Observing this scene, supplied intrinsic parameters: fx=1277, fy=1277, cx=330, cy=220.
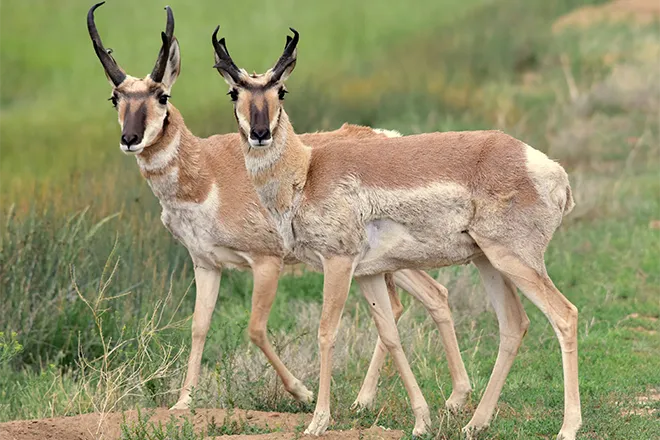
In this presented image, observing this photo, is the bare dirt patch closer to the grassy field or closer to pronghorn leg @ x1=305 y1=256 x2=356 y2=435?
the grassy field

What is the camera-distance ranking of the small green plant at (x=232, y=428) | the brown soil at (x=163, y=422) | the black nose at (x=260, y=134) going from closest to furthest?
the black nose at (x=260, y=134) → the brown soil at (x=163, y=422) → the small green plant at (x=232, y=428)

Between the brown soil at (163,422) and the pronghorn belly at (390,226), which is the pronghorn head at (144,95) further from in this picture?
the brown soil at (163,422)

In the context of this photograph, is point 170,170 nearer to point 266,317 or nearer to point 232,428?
point 266,317

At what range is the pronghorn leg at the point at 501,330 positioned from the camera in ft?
28.2

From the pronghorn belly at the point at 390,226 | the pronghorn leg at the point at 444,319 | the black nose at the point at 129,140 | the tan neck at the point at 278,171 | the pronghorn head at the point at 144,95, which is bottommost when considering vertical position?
the pronghorn leg at the point at 444,319

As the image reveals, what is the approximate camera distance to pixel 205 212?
988 centimetres

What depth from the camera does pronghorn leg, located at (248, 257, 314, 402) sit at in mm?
9578

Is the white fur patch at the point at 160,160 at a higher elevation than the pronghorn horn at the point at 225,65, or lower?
lower

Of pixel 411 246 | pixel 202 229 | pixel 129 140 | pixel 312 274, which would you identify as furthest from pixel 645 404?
pixel 312 274

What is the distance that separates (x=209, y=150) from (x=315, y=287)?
3.89m

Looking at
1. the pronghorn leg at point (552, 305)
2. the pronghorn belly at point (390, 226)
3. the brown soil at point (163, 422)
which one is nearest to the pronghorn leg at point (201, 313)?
the brown soil at point (163, 422)

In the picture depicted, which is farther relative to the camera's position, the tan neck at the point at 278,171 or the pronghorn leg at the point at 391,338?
the pronghorn leg at the point at 391,338

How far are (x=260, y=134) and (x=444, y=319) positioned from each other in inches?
92.3

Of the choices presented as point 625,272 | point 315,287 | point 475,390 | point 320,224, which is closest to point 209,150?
point 320,224
